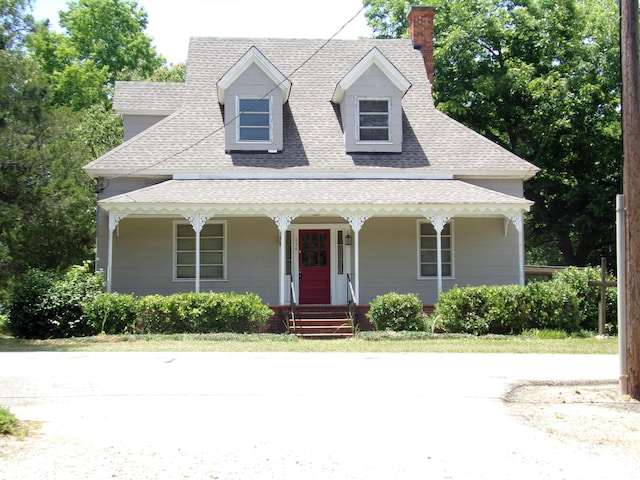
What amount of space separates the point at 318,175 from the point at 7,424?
14.7m

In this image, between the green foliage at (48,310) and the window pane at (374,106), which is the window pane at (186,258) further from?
the window pane at (374,106)

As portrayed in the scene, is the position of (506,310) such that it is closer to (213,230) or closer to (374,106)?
(374,106)

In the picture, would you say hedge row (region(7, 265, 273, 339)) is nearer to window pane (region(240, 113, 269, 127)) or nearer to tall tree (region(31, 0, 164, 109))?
window pane (region(240, 113, 269, 127))

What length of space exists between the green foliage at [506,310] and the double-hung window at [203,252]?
6340mm

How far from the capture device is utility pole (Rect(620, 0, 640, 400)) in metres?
9.16

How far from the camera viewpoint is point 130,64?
169 ft

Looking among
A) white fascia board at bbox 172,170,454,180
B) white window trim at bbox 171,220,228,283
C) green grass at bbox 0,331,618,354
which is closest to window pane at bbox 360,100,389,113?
white fascia board at bbox 172,170,454,180

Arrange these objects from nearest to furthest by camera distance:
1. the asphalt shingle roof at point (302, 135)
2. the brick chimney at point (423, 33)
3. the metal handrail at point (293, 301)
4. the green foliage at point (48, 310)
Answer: the green foliage at point (48, 310), the metal handrail at point (293, 301), the asphalt shingle roof at point (302, 135), the brick chimney at point (423, 33)

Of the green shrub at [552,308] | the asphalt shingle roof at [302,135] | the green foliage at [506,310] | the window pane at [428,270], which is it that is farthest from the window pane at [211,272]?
the green shrub at [552,308]

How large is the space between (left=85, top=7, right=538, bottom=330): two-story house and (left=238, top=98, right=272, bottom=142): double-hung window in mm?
34

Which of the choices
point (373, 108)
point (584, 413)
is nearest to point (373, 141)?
point (373, 108)

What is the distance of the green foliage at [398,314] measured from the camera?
17.3 m

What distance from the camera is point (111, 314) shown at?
16812 mm

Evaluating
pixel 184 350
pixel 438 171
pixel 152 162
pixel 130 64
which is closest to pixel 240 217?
pixel 152 162
